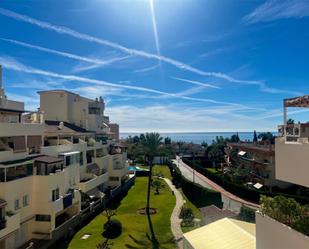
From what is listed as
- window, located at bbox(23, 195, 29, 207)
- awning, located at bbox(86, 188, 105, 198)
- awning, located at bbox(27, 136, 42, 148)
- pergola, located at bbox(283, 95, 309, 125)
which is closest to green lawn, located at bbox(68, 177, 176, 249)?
awning, located at bbox(86, 188, 105, 198)

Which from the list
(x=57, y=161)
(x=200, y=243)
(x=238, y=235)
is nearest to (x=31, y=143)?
(x=57, y=161)

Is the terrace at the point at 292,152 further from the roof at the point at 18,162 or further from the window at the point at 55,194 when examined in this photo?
the window at the point at 55,194

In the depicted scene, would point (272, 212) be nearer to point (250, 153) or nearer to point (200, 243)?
point (200, 243)

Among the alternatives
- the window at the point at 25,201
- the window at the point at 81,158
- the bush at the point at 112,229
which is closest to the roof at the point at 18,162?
the window at the point at 25,201

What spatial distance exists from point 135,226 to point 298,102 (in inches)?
1122

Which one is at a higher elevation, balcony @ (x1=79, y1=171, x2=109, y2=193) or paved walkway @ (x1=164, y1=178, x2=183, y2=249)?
balcony @ (x1=79, y1=171, x2=109, y2=193)

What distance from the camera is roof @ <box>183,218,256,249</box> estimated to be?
2072 centimetres

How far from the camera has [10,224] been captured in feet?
77.9

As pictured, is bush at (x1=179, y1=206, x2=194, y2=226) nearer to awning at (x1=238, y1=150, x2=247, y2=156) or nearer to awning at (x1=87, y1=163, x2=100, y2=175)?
awning at (x1=87, y1=163, x2=100, y2=175)

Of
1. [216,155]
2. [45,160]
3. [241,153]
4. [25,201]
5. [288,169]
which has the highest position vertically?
[288,169]

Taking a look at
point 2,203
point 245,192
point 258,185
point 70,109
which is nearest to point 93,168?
point 70,109

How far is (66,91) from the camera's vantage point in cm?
5338

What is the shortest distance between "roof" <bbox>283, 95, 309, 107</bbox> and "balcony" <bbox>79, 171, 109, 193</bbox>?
33149mm

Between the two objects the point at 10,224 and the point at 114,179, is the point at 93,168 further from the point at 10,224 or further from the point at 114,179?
the point at 10,224
